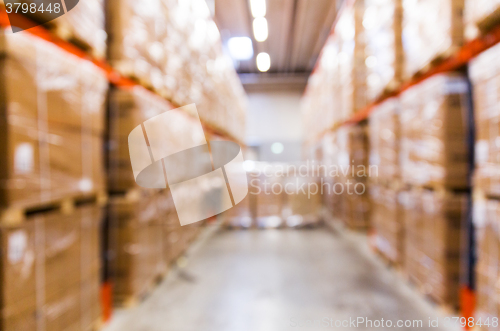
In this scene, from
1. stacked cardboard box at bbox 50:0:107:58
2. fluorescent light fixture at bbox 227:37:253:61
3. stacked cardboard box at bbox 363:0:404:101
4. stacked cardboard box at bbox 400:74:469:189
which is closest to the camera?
stacked cardboard box at bbox 50:0:107:58

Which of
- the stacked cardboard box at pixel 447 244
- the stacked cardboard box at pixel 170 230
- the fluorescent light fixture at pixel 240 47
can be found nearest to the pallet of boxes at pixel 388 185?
→ the stacked cardboard box at pixel 447 244

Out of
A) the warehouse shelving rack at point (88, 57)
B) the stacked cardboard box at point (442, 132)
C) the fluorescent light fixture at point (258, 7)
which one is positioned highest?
the fluorescent light fixture at point (258, 7)

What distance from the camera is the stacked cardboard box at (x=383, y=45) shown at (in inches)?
128

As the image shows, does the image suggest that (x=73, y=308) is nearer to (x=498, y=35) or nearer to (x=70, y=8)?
(x=70, y=8)

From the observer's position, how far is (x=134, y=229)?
8.52ft

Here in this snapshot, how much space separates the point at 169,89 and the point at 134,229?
1.72m

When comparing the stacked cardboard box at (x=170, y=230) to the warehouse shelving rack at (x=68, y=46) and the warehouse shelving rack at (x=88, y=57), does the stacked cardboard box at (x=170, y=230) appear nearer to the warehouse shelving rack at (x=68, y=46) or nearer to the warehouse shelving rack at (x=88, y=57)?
the warehouse shelving rack at (x=88, y=57)

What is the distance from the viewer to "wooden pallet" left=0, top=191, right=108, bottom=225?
1.45 m

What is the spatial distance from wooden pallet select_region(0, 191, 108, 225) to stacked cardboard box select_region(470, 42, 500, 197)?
285 cm

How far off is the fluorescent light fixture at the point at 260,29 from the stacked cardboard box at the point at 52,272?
555 centimetres

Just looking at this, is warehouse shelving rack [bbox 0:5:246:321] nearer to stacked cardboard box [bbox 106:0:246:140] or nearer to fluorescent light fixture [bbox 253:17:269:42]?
stacked cardboard box [bbox 106:0:246:140]

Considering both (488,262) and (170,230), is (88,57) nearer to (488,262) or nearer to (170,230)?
(170,230)

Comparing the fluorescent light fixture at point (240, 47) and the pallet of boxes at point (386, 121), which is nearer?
the pallet of boxes at point (386, 121)

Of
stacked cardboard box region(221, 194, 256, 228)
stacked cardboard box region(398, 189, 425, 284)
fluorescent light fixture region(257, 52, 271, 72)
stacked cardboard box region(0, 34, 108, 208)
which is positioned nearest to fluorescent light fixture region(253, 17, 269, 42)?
fluorescent light fixture region(257, 52, 271, 72)
